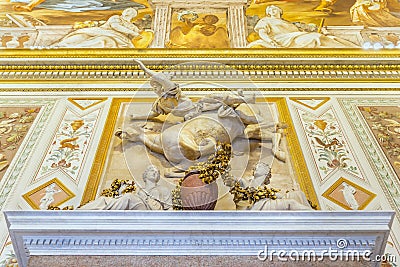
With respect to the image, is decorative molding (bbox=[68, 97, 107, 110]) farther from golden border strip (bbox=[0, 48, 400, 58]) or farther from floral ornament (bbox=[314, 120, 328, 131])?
floral ornament (bbox=[314, 120, 328, 131])

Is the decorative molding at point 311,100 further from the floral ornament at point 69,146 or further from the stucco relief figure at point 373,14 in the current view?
the floral ornament at point 69,146

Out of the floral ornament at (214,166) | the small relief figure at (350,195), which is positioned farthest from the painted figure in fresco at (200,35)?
the small relief figure at (350,195)

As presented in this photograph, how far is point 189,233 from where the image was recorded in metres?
3.65

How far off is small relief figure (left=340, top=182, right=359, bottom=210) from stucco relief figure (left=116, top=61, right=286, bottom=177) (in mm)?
683

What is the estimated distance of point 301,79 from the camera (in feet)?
22.0

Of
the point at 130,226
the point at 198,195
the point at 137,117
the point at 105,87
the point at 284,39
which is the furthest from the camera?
the point at 284,39

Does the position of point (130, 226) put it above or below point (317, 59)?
below

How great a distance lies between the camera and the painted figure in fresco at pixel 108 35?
727cm

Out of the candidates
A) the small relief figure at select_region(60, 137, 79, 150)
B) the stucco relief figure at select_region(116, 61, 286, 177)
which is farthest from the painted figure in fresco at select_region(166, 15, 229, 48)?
the small relief figure at select_region(60, 137, 79, 150)

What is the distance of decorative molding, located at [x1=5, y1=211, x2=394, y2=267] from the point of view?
361 centimetres

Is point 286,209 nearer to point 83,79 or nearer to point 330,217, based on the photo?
point 330,217

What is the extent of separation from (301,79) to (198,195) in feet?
10.6

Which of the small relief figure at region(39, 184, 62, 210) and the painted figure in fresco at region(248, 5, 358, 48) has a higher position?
the painted figure in fresco at region(248, 5, 358, 48)

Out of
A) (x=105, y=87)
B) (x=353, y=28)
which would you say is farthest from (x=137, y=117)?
(x=353, y=28)
